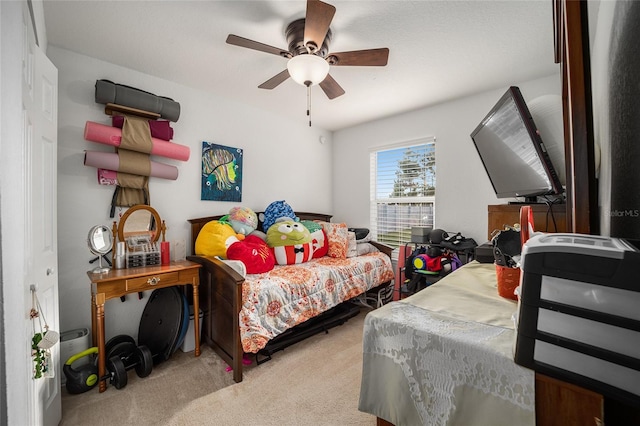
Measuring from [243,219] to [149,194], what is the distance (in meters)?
0.88

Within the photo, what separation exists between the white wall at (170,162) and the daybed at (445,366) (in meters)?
2.46

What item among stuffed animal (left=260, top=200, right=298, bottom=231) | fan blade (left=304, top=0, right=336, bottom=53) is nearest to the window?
stuffed animal (left=260, top=200, right=298, bottom=231)

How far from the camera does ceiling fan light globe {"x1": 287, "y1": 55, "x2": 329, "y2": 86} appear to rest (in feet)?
5.83

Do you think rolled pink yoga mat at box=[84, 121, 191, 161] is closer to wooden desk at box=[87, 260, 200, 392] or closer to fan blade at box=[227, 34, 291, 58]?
wooden desk at box=[87, 260, 200, 392]

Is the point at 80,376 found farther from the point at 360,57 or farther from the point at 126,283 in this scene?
the point at 360,57

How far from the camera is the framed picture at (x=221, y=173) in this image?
2.87 meters

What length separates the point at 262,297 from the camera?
2064mm

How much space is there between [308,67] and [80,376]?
101 inches

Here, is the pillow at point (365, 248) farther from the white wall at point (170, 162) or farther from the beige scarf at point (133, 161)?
the beige scarf at point (133, 161)

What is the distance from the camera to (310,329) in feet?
8.32

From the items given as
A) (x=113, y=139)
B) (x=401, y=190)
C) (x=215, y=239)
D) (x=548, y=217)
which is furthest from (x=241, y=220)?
(x=548, y=217)

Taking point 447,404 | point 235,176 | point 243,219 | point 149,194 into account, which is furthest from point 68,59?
point 447,404

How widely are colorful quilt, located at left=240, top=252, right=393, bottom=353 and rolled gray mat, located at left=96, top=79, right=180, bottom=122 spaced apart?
1.69 meters

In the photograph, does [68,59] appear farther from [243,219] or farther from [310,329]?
[310,329]
